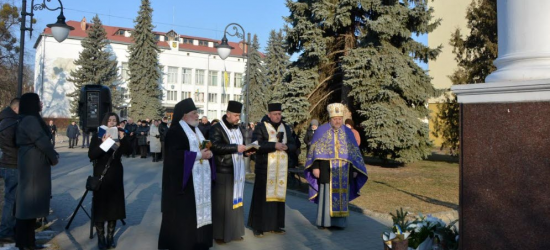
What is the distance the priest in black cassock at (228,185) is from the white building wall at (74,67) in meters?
52.8

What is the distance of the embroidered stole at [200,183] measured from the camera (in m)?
5.32

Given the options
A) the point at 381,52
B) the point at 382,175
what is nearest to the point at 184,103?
the point at 382,175

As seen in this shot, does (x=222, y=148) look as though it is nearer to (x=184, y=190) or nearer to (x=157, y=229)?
(x=184, y=190)

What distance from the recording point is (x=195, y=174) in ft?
17.5

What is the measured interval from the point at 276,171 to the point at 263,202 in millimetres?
574

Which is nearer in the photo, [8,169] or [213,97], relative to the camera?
[8,169]

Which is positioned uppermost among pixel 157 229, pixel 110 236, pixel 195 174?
pixel 195 174

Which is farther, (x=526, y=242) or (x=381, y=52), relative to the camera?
(x=381, y=52)

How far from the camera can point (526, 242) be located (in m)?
3.44

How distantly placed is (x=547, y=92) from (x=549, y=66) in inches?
11.6

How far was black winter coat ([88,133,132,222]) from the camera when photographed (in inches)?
245

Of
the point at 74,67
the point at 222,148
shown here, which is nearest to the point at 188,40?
the point at 74,67

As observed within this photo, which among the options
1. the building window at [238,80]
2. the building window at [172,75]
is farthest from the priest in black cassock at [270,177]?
the building window at [238,80]

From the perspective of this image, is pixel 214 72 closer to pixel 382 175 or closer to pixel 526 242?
pixel 382 175
